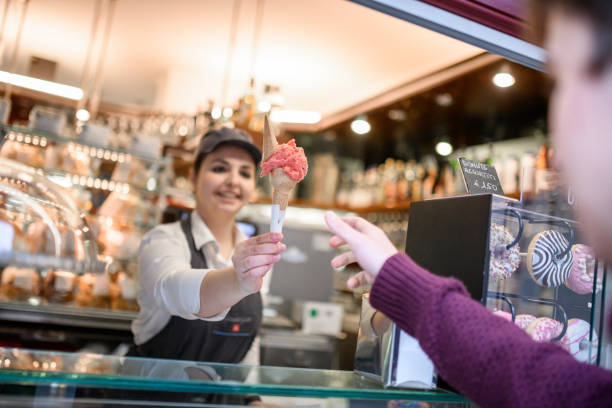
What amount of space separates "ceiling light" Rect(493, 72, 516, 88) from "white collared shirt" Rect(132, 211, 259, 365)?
240 centimetres

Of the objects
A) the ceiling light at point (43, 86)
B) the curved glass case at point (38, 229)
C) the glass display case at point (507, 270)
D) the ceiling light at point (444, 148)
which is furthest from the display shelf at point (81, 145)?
the ceiling light at point (43, 86)

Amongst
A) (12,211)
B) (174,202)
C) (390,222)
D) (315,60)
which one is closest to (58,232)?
(12,211)

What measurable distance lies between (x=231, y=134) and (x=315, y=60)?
2.78 meters

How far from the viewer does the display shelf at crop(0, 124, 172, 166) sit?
8.78 feet

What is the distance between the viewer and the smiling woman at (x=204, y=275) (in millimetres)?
1459

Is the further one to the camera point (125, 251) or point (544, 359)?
point (125, 251)

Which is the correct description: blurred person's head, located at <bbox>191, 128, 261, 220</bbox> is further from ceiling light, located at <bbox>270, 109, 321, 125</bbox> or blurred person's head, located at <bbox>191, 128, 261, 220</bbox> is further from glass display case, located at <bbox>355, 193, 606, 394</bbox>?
ceiling light, located at <bbox>270, 109, 321, 125</bbox>

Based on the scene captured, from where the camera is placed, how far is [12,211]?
1260 millimetres

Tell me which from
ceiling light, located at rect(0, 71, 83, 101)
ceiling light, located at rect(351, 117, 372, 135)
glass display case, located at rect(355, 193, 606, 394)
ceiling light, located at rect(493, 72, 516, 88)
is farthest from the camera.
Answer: ceiling light, located at rect(0, 71, 83, 101)

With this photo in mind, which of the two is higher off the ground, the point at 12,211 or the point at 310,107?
the point at 310,107

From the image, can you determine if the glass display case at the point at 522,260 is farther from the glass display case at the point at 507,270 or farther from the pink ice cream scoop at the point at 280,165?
the pink ice cream scoop at the point at 280,165

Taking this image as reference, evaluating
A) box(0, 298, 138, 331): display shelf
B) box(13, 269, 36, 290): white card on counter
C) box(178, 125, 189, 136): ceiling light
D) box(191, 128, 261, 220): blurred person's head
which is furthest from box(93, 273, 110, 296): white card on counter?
box(178, 125, 189, 136): ceiling light

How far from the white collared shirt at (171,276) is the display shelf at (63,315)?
1033 millimetres

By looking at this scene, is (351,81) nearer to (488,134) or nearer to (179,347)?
(488,134)
